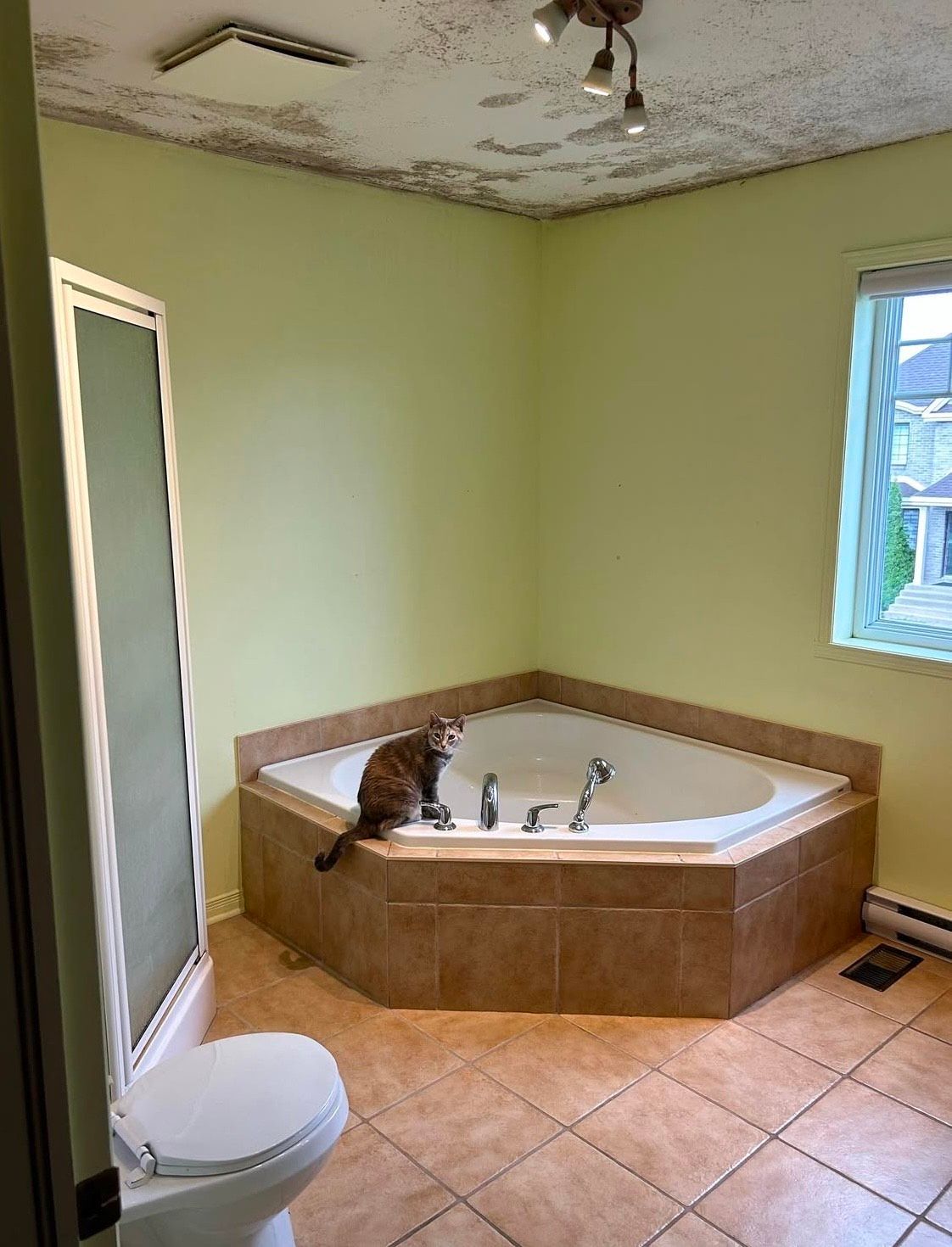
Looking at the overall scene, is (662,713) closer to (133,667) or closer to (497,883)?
(497,883)

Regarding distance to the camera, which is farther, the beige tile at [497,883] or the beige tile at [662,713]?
the beige tile at [662,713]

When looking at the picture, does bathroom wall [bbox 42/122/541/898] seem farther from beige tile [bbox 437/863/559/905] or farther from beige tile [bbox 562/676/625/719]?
beige tile [bbox 437/863/559/905]

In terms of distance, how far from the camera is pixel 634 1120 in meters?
2.36

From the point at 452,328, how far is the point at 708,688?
1.67m

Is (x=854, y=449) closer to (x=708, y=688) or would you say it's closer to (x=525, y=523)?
(x=708, y=688)

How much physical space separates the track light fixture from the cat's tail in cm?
198

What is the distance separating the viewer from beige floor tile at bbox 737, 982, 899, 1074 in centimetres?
264

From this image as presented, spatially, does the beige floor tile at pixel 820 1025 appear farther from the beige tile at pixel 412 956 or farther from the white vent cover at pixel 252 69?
the white vent cover at pixel 252 69

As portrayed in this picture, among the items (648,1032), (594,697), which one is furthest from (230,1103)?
(594,697)

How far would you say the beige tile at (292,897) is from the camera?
3076 millimetres

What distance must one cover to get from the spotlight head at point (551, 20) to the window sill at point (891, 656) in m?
2.08

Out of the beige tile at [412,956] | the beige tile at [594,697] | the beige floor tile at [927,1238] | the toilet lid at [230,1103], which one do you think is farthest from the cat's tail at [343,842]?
the beige floor tile at [927,1238]

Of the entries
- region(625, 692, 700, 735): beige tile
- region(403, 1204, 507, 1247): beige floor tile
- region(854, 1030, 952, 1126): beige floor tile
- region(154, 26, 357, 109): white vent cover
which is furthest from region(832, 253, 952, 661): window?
region(403, 1204, 507, 1247): beige floor tile

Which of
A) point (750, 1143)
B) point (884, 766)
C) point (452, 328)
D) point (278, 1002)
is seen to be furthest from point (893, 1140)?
point (452, 328)
